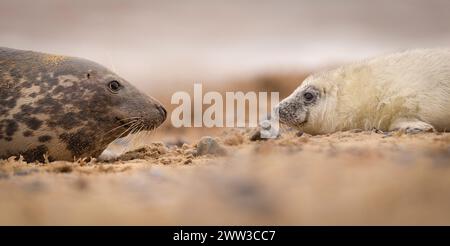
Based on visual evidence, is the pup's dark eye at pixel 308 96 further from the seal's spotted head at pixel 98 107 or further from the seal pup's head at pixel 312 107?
the seal's spotted head at pixel 98 107

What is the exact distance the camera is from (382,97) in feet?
17.7

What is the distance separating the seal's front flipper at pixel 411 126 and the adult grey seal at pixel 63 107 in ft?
7.71

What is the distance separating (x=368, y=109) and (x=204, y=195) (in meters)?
3.34

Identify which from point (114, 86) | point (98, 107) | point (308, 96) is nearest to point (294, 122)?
point (308, 96)

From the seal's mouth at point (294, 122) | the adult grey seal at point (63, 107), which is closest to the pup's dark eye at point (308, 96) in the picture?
the seal's mouth at point (294, 122)

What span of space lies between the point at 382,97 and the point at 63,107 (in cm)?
309

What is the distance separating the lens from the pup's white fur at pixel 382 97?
16.8 ft

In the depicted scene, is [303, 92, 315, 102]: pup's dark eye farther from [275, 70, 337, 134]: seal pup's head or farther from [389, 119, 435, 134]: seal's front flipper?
[389, 119, 435, 134]: seal's front flipper

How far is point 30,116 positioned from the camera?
509cm

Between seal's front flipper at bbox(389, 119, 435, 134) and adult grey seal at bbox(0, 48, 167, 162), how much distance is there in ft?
7.71

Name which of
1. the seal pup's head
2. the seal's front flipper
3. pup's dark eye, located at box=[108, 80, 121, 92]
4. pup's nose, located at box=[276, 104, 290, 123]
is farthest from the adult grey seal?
the seal's front flipper

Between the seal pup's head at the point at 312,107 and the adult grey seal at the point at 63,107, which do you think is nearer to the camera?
the adult grey seal at the point at 63,107

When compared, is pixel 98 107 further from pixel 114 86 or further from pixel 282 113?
pixel 282 113
